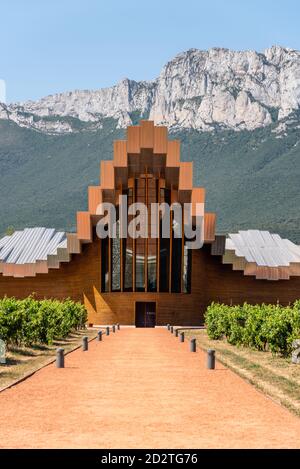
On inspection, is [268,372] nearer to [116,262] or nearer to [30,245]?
[116,262]

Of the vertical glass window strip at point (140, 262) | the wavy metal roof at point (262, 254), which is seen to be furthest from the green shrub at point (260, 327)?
the vertical glass window strip at point (140, 262)

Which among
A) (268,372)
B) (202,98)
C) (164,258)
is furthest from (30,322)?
(202,98)

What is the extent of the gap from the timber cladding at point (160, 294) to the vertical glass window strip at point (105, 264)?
1.09ft

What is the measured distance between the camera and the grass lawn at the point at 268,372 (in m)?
12.1

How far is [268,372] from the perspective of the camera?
1579 cm

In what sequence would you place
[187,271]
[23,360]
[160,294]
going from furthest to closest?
[187,271] → [160,294] → [23,360]

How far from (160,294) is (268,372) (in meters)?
29.4

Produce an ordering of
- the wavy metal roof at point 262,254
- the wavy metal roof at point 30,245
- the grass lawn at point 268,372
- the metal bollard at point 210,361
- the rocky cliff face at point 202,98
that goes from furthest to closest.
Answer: the rocky cliff face at point 202,98, the wavy metal roof at point 30,245, the wavy metal roof at point 262,254, the metal bollard at point 210,361, the grass lawn at point 268,372

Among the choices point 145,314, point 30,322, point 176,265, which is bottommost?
point 145,314

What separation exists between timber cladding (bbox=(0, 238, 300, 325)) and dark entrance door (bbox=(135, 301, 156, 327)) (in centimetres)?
82

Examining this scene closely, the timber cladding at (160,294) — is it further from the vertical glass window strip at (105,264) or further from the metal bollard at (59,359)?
the metal bollard at (59,359)

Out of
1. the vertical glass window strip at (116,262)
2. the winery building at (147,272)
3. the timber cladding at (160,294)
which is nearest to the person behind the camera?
the winery building at (147,272)

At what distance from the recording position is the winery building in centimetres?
4366
